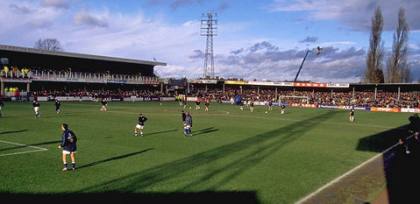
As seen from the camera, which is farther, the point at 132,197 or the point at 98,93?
the point at 98,93

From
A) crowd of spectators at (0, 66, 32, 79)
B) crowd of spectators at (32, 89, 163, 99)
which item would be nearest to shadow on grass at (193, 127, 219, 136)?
crowd of spectators at (32, 89, 163, 99)

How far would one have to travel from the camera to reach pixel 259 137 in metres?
28.9

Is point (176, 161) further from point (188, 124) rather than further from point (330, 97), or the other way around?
Result: point (330, 97)

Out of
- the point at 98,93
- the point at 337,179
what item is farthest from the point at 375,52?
the point at 337,179

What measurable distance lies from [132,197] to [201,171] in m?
4.45

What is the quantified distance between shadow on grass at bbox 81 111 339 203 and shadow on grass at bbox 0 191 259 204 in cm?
61

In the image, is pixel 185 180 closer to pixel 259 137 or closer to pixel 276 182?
pixel 276 182

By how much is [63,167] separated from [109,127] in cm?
1537

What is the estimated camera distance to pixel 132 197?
1270cm

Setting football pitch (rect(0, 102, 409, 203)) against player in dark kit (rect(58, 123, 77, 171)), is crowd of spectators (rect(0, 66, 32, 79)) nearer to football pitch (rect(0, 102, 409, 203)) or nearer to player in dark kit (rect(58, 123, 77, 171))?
football pitch (rect(0, 102, 409, 203))

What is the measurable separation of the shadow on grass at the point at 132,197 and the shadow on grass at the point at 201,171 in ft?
2.01

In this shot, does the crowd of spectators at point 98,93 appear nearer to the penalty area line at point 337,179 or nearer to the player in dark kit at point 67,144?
the player in dark kit at point 67,144

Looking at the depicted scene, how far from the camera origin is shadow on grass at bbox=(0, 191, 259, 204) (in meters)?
12.2

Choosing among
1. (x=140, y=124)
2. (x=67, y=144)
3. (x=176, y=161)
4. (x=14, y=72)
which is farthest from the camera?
(x=14, y=72)
